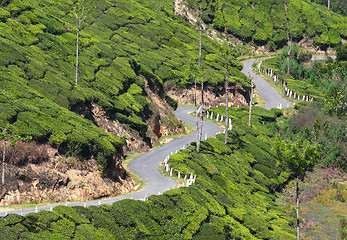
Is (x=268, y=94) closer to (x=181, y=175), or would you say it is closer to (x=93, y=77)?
(x=93, y=77)

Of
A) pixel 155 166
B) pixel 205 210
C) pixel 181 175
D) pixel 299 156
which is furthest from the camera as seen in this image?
pixel 155 166

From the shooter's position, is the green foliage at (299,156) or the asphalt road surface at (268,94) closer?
the green foliage at (299,156)

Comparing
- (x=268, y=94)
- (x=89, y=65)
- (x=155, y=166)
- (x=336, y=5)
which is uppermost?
(x=336, y=5)

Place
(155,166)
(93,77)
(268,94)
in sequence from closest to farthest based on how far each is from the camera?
(155,166)
(93,77)
(268,94)

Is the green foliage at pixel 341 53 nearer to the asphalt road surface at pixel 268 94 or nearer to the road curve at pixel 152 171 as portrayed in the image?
the asphalt road surface at pixel 268 94

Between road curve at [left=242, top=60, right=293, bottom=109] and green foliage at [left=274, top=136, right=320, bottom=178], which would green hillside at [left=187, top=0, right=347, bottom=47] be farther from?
green foliage at [left=274, top=136, right=320, bottom=178]

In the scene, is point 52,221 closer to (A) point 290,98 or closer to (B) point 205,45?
(A) point 290,98

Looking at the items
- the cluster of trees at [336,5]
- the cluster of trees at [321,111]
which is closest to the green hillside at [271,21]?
the cluster of trees at [321,111]

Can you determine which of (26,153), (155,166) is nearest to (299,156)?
(155,166)
